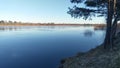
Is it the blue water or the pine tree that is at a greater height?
the pine tree

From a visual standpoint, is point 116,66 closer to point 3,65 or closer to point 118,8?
point 118,8

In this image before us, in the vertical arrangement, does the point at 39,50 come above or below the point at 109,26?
below

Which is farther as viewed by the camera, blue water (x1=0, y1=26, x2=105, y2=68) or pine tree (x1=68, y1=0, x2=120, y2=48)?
blue water (x1=0, y1=26, x2=105, y2=68)

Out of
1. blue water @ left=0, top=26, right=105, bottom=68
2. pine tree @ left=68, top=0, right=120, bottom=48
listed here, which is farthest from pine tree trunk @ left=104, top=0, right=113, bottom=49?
blue water @ left=0, top=26, right=105, bottom=68

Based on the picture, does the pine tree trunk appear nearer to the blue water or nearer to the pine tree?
the pine tree

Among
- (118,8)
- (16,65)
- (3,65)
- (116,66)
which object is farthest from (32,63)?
(116,66)

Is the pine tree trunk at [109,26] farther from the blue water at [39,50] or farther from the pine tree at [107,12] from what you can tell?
the blue water at [39,50]

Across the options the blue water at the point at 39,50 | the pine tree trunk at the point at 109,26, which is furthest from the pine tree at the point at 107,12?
the blue water at the point at 39,50

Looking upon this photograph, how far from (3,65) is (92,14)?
10777 mm

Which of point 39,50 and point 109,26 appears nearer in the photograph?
point 109,26

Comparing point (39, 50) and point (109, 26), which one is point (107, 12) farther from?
point (39, 50)

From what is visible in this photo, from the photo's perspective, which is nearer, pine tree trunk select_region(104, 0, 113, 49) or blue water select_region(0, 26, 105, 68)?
pine tree trunk select_region(104, 0, 113, 49)

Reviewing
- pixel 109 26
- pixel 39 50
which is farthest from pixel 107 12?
pixel 39 50

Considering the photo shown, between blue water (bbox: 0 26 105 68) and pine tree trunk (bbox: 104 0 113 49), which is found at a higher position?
pine tree trunk (bbox: 104 0 113 49)
